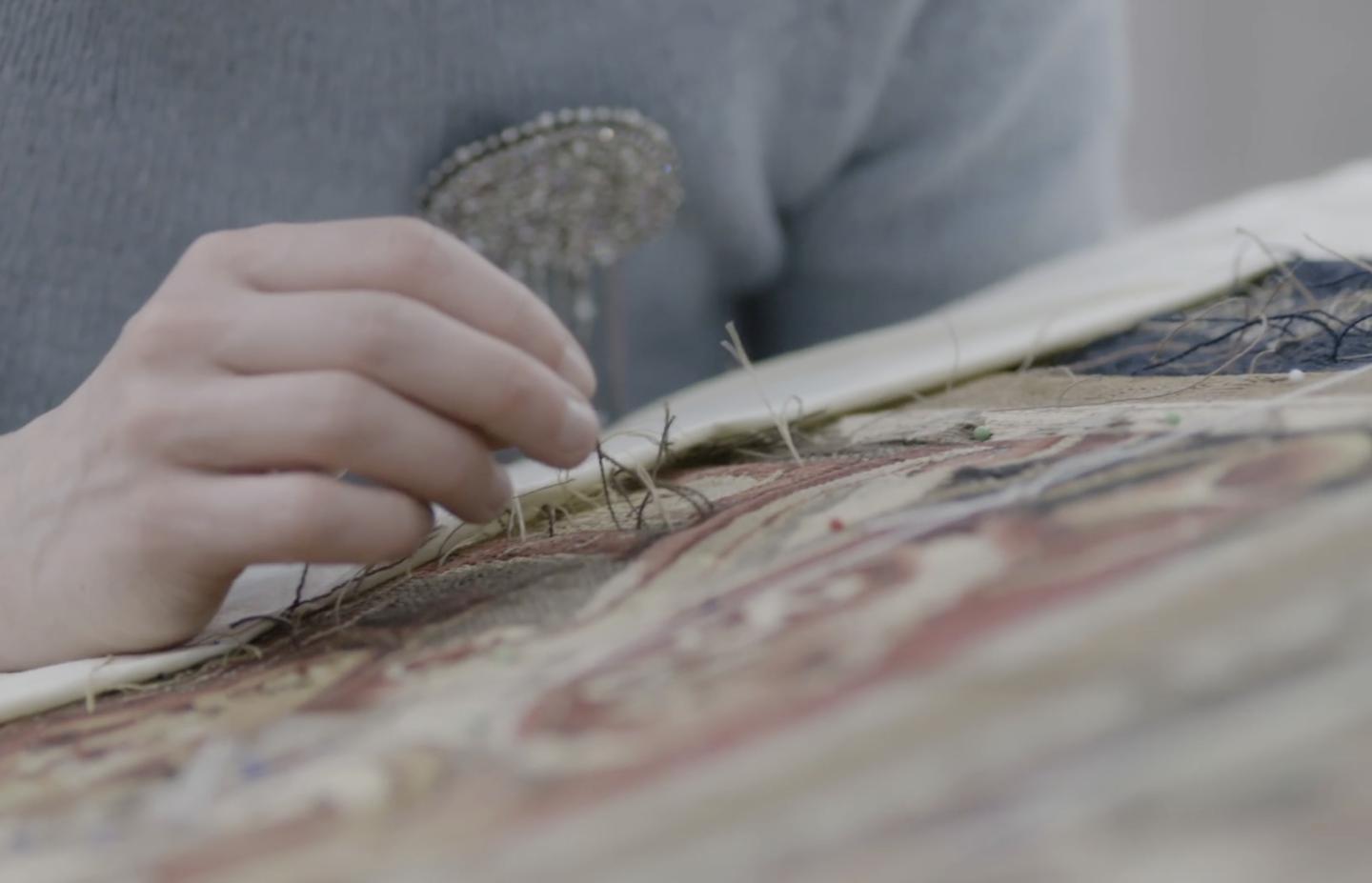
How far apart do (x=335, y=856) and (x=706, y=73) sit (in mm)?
477

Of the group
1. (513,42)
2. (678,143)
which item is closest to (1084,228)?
(678,143)

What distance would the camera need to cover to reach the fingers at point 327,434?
0.87ft

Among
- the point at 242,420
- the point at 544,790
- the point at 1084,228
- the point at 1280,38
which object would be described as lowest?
the point at 544,790

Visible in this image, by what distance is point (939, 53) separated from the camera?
657 mm

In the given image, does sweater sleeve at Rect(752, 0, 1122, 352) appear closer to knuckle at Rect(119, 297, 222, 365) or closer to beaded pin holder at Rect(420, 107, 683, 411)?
beaded pin holder at Rect(420, 107, 683, 411)

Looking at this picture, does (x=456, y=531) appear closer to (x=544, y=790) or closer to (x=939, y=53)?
(x=544, y=790)

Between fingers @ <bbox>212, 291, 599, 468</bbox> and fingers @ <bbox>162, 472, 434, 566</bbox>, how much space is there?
0.09 ft

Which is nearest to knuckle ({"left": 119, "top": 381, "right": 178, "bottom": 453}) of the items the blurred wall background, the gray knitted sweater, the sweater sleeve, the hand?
the hand

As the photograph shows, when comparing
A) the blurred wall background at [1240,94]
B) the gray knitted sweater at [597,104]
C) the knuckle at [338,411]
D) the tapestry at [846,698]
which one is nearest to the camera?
the tapestry at [846,698]

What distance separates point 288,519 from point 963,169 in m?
0.55

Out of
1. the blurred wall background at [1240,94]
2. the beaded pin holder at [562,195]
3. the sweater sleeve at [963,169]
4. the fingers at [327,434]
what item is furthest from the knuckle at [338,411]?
the blurred wall background at [1240,94]

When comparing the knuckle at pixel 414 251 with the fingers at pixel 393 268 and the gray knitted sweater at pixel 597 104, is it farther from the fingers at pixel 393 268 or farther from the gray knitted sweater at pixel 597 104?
the gray knitted sweater at pixel 597 104

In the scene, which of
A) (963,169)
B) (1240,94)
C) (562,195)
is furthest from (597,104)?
(1240,94)

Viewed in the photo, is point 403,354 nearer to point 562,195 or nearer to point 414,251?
point 414,251
